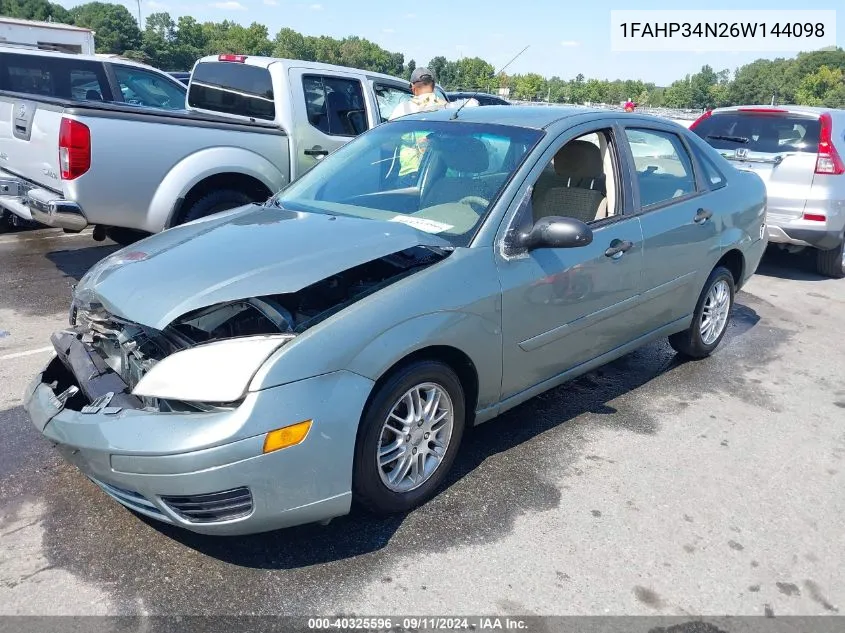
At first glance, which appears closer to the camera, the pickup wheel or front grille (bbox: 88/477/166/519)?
front grille (bbox: 88/477/166/519)

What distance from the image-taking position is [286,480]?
2.57 m

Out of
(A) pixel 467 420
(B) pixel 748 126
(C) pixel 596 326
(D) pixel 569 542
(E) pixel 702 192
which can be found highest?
(B) pixel 748 126

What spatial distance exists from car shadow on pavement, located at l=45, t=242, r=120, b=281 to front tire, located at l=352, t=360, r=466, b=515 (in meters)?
4.72

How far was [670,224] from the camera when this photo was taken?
14.1 ft

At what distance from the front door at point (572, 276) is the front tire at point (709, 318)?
2.90ft

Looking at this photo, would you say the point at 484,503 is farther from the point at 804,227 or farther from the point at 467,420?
the point at 804,227

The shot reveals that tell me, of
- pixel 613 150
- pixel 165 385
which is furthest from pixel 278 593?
pixel 613 150

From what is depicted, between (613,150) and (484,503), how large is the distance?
2134 mm

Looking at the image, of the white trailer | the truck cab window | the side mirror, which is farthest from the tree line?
the side mirror

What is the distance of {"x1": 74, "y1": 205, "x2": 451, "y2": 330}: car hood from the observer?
2.79m

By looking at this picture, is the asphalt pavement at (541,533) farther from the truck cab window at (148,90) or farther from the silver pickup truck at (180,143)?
the truck cab window at (148,90)

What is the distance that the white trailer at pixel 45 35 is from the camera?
918 inches

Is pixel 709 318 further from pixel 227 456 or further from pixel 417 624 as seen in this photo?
pixel 227 456

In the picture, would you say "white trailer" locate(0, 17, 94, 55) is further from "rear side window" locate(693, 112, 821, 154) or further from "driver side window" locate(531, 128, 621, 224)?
"driver side window" locate(531, 128, 621, 224)
